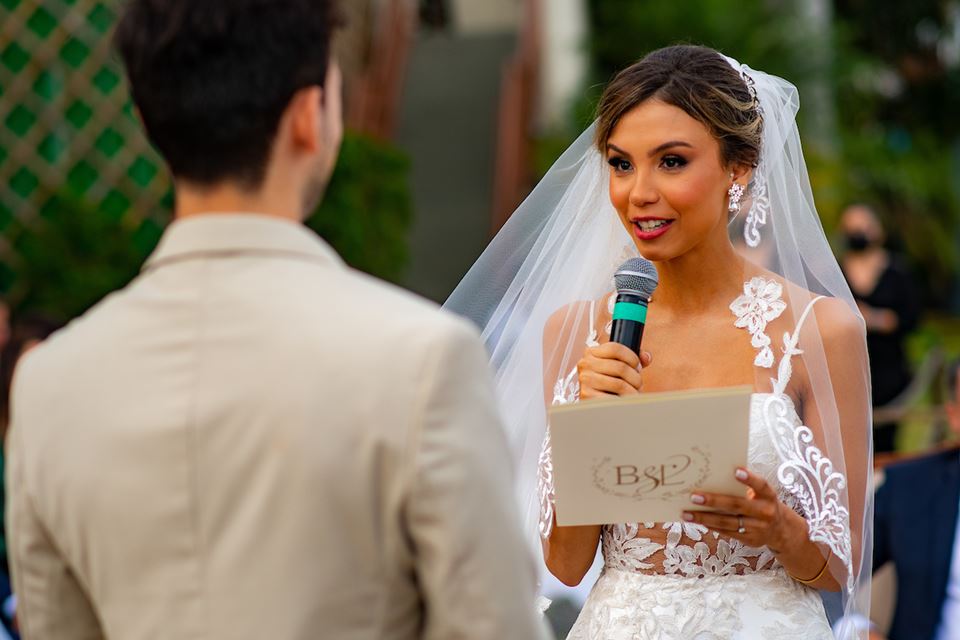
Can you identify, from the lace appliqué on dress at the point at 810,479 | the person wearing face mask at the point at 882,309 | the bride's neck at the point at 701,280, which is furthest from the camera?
the person wearing face mask at the point at 882,309

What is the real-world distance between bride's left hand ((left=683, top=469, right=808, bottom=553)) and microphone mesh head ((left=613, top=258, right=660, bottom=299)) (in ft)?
1.39

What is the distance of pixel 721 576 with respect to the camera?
3086 mm

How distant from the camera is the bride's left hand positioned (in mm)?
2613

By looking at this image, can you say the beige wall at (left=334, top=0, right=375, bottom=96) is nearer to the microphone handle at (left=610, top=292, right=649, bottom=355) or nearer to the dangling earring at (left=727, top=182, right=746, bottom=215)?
the dangling earring at (left=727, top=182, right=746, bottom=215)

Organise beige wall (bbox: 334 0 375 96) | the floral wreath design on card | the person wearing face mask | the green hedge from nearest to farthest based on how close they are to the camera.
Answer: the floral wreath design on card < the green hedge < the person wearing face mask < beige wall (bbox: 334 0 375 96)

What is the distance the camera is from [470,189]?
12.8 meters

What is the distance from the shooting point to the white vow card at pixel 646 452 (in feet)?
7.84

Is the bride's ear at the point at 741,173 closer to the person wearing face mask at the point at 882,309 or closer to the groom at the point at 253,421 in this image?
the groom at the point at 253,421

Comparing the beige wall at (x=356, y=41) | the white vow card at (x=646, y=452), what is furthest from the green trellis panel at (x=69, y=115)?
the white vow card at (x=646, y=452)

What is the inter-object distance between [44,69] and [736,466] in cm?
811

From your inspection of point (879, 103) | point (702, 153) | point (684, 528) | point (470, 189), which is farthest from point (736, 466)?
point (879, 103)

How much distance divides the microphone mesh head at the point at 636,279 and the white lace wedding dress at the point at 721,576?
48 cm

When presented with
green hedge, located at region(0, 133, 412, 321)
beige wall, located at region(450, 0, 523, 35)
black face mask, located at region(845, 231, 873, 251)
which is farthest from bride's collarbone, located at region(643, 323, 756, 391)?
beige wall, located at region(450, 0, 523, 35)

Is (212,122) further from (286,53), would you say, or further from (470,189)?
(470,189)
